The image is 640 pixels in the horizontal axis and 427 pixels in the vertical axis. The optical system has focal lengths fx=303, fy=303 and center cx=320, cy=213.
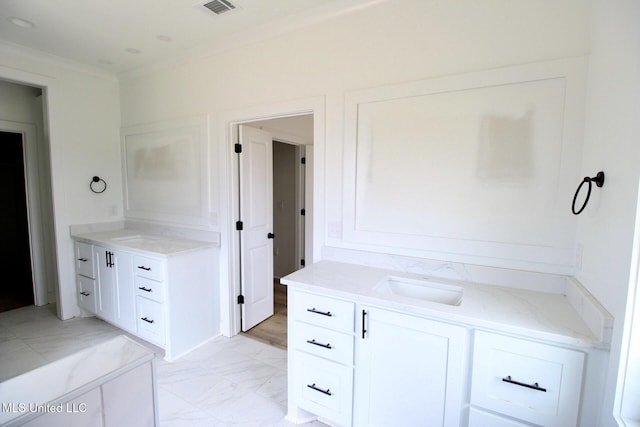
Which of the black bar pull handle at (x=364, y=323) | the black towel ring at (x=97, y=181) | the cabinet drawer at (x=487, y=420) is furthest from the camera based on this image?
the black towel ring at (x=97, y=181)

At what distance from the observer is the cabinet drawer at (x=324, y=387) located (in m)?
1.74

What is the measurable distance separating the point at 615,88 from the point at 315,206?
1783mm

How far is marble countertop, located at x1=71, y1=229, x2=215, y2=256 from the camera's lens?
2.76 metres

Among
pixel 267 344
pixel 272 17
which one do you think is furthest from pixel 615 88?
pixel 267 344

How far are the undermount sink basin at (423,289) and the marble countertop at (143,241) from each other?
1.82 meters

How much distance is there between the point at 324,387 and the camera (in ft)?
5.95

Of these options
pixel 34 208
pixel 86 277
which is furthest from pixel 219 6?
pixel 34 208

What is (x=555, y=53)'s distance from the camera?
1.60 metres

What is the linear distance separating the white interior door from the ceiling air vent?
949mm

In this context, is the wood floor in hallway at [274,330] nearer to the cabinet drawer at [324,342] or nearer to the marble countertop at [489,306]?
the cabinet drawer at [324,342]

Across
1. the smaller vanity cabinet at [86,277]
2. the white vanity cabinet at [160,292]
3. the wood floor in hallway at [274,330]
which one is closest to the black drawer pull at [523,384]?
the wood floor in hallway at [274,330]

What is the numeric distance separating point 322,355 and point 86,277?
2985 millimetres

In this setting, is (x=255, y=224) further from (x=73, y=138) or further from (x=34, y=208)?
(x=34, y=208)

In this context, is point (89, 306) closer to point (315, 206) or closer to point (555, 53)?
point (315, 206)
